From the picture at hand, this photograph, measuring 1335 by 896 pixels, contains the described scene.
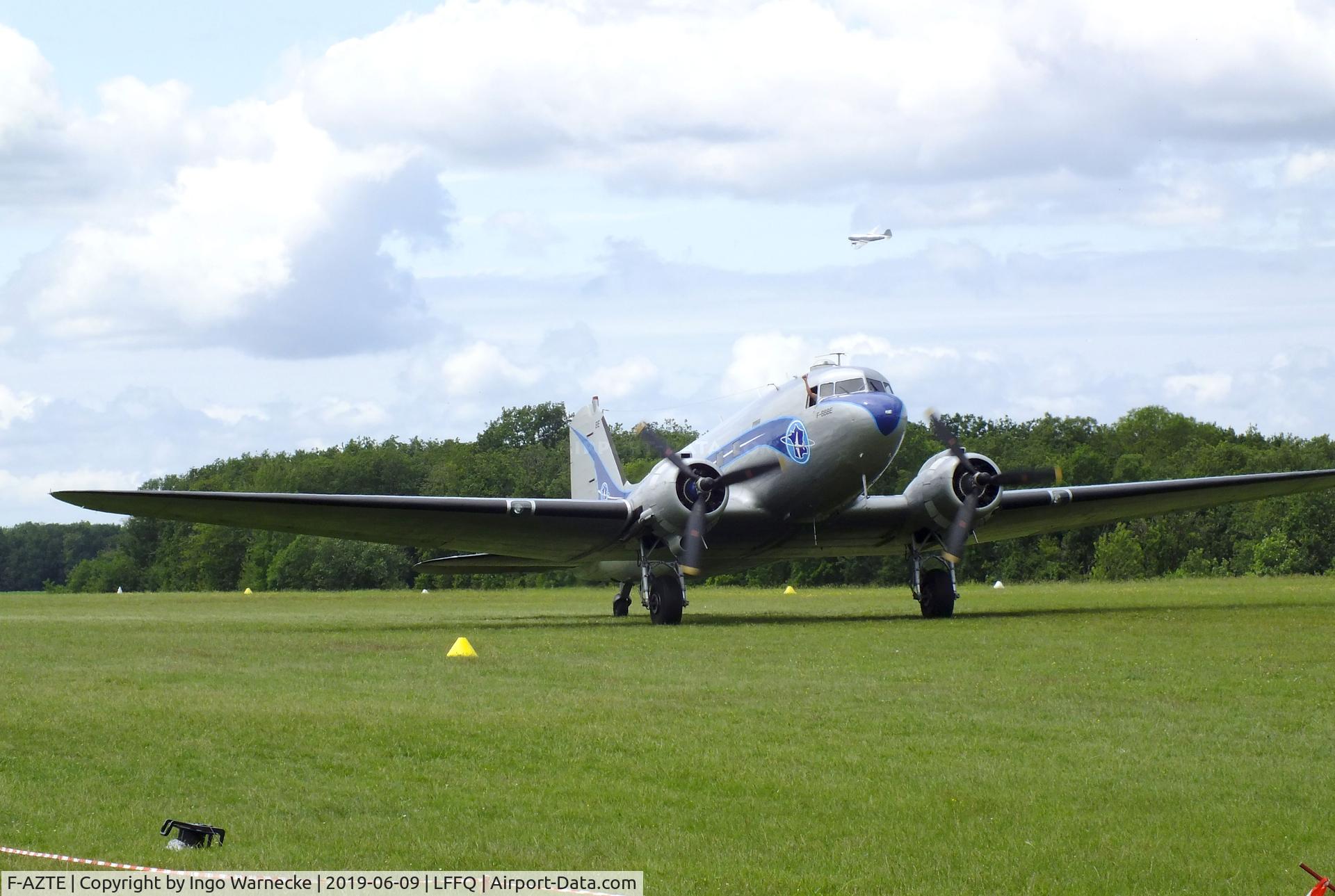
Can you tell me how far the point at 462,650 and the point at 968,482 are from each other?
1180 centimetres

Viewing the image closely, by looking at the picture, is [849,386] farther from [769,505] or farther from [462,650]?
[462,650]

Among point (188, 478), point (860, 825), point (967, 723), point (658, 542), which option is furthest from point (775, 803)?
point (188, 478)

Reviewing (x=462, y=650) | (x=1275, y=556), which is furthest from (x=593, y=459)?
(x=1275, y=556)

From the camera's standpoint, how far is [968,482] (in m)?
27.7

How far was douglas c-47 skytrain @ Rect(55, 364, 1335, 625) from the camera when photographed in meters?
25.9

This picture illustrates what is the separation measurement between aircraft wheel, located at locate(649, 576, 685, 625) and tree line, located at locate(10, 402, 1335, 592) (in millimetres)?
27472

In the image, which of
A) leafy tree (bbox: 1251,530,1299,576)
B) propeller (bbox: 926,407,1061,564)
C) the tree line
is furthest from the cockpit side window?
leafy tree (bbox: 1251,530,1299,576)

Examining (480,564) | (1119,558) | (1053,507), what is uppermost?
(1119,558)

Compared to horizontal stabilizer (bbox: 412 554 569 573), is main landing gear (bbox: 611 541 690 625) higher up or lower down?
lower down

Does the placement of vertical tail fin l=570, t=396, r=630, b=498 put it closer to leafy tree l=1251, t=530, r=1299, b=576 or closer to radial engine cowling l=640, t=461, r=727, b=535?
radial engine cowling l=640, t=461, r=727, b=535

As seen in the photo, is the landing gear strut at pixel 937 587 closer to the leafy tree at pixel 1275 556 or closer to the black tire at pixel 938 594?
the black tire at pixel 938 594

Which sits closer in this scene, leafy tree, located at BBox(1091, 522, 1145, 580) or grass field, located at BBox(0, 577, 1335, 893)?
grass field, located at BBox(0, 577, 1335, 893)

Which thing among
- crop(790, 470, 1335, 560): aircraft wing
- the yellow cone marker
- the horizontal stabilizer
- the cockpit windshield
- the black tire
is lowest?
the yellow cone marker

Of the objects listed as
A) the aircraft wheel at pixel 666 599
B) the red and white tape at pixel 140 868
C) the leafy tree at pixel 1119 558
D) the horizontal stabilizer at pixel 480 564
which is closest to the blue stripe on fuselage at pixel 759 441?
the aircraft wheel at pixel 666 599
